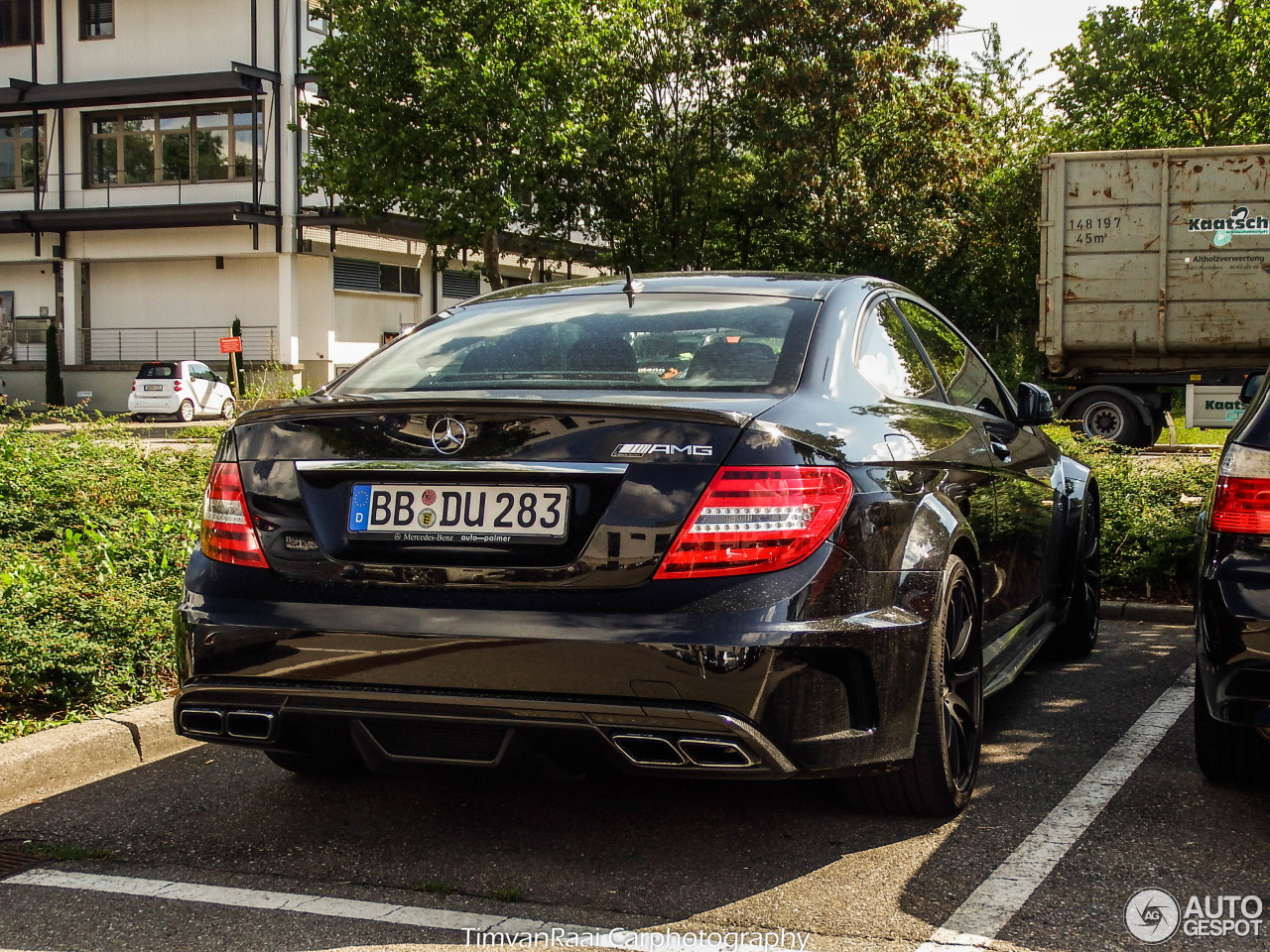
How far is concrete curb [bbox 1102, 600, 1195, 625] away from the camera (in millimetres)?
6984

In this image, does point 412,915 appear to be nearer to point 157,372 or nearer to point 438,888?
point 438,888

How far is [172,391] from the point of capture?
31812mm

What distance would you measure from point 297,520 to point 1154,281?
15.3 meters

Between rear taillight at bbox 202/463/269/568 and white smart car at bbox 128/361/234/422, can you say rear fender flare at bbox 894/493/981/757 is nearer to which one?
rear taillight at bbox 202/463/269/568

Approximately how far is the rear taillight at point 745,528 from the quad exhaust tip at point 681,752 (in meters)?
0.37

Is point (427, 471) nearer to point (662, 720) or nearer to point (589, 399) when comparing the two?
point (589, 399)

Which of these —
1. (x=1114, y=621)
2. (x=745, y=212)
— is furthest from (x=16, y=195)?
(x=1114, y=621)

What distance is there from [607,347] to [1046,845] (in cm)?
177

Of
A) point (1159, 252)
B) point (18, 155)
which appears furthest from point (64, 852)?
point (18, 155)

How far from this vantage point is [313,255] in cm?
3650

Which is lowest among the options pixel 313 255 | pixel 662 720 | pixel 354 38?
pixel 662 720

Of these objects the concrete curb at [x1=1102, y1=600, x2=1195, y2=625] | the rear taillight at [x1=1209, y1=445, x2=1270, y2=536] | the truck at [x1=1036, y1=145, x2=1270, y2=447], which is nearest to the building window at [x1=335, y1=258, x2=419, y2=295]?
→ the truck at [x1=1036, y1=145, x2=1270, y2=447]

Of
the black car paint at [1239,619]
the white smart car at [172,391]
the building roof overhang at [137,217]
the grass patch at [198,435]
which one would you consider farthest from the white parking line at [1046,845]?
→ the building roof overhang at [137,217]

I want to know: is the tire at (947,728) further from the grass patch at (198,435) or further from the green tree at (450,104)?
the green tree at (450,104)
